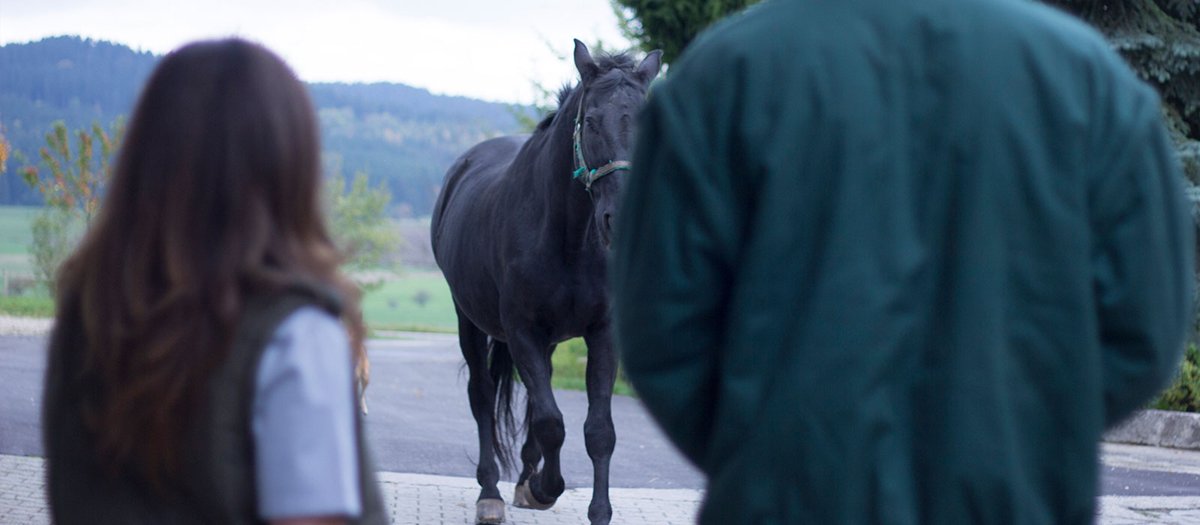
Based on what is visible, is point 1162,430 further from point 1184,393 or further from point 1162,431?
point 1184,393

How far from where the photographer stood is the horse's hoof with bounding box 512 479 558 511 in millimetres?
7141

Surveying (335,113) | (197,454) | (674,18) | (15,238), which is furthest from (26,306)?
(335,113)

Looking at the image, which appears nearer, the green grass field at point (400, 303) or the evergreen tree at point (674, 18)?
the evergreen tree at point (674, 18)

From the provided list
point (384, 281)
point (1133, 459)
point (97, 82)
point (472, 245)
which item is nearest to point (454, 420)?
point (472, 245)

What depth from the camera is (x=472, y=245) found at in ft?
24.4

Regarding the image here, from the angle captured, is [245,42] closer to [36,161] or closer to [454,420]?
[454,420]

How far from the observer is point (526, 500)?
7387 mm

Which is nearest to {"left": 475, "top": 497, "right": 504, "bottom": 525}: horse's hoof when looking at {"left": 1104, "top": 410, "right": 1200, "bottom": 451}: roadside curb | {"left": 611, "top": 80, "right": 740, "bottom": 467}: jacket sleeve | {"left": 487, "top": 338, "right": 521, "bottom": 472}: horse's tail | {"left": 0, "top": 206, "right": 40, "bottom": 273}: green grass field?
{"left": 487, "top": 338, "right": 521, "bottom": 472}: horse's tail

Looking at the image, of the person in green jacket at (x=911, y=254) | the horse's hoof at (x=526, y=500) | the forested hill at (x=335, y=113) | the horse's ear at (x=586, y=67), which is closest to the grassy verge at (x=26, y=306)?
the forested hill at (x=335, y=113)

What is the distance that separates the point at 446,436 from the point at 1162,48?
25.1 feet

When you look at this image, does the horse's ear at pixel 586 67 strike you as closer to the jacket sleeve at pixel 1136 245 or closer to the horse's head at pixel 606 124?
the horse's head at pixel 606 124

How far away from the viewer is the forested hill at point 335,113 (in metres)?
20.1

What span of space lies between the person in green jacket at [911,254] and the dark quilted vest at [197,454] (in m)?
0.61

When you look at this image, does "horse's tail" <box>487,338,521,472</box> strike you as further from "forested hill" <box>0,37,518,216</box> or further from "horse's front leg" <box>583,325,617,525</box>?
"forested hill" <box>0,37,518,216</box>
